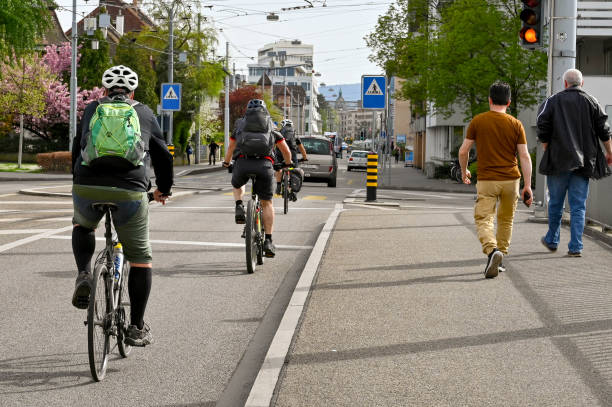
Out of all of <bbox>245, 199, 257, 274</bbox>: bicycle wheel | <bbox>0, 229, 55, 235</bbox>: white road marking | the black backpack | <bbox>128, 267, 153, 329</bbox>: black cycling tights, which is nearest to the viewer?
<bbox>128, 267, 153, 329</bbox>: black cycling tights

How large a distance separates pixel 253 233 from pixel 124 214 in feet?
13.5

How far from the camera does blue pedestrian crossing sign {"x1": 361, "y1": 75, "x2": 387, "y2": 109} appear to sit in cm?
2150

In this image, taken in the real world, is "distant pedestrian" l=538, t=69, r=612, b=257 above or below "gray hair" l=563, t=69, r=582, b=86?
below

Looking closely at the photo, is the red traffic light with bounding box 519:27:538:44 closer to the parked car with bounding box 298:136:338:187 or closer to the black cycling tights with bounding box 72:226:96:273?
the black cycling tights with bounding box 72:226:96:273

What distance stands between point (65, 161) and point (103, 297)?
32693mm

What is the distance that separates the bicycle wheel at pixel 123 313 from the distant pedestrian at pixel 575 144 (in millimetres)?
5587

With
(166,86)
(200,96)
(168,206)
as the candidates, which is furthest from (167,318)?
(200,96)

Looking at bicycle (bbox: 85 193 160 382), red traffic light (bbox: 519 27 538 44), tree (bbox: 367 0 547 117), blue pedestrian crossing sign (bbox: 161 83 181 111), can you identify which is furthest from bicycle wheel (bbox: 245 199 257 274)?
tree (bbox: 367 0 547 117)

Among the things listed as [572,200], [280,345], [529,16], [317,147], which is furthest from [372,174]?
[280,345]

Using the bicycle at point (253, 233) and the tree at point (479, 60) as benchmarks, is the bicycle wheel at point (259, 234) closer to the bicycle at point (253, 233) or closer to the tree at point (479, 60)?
the bicycle at point (253, 233)

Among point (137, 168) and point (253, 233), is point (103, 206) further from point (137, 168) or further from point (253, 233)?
point (253, 233)

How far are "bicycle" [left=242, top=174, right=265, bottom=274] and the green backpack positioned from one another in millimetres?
3953

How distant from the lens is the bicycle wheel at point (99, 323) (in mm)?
4758

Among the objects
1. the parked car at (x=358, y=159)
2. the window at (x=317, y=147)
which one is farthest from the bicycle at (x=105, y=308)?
the parked car at (x=358, y=159)
